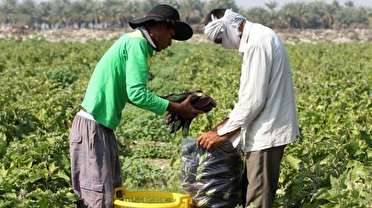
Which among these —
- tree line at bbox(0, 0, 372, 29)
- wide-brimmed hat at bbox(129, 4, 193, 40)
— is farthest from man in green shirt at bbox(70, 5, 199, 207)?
tree line at bbox(0, 0, 372, 29)

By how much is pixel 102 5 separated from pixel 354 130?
137 metres

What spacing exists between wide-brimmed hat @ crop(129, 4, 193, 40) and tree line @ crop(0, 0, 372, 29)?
378ft

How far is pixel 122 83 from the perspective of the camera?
460 cm

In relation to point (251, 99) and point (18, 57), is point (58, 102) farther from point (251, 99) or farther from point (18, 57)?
point (18, 57)

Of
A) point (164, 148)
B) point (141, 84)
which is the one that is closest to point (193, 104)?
point (141, 84)

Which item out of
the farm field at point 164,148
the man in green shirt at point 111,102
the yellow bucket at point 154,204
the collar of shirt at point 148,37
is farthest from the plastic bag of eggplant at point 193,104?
the farm field at point 164,148

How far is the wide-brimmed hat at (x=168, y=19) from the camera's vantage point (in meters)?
4.48

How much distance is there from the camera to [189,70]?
19.8m

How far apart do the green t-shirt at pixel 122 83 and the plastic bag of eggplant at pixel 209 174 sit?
0.39 metres

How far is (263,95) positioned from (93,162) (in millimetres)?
1237

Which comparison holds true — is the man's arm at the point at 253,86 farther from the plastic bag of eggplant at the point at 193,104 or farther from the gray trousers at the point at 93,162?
the gray trousers at the point at 93,162

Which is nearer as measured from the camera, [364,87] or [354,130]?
[354,130]

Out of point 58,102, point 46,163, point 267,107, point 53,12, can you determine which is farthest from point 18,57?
point 53,12

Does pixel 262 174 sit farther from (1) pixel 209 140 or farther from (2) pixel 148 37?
(2) pixel 148 37
